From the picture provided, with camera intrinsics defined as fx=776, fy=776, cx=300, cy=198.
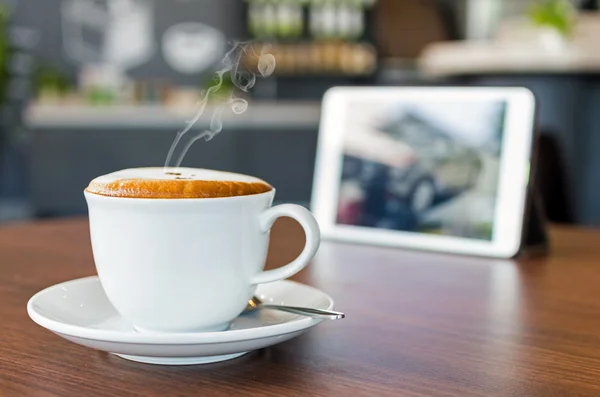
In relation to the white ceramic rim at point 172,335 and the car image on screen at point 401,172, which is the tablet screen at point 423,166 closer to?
the car image on screen at point 401,172

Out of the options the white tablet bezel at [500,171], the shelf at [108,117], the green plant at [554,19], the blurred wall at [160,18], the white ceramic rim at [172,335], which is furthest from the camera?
the blurred wall at [160,18]

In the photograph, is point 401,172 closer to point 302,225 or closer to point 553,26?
point 302,225

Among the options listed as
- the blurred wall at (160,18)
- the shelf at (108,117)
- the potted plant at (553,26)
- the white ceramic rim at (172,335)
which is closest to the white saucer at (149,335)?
the white ceramic rim at (172,335)

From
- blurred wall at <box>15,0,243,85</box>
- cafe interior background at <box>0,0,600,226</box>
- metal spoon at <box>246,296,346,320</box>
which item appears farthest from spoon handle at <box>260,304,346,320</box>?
blurred wall at <box>15,0,243,85</box>

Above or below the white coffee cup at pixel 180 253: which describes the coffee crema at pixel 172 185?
above

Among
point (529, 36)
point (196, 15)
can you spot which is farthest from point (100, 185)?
point (196, 15)

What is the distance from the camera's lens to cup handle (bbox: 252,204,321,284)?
46 centimetres

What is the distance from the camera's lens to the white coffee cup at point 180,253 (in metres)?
0.44

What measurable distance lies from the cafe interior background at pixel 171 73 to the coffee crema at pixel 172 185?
11.5ft

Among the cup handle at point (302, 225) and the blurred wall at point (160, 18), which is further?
the blurred wall at point (160, 18)

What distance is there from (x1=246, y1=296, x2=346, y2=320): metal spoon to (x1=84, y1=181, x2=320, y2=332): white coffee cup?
29mm

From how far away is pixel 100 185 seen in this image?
46 centimetres

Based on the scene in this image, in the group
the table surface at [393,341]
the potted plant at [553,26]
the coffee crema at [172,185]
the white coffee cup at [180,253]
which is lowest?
the table surface at [393,341]

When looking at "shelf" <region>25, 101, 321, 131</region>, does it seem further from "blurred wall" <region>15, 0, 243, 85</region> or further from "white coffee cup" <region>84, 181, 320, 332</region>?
"white coffee cup" <region>84, 181, 320, 332</region>
